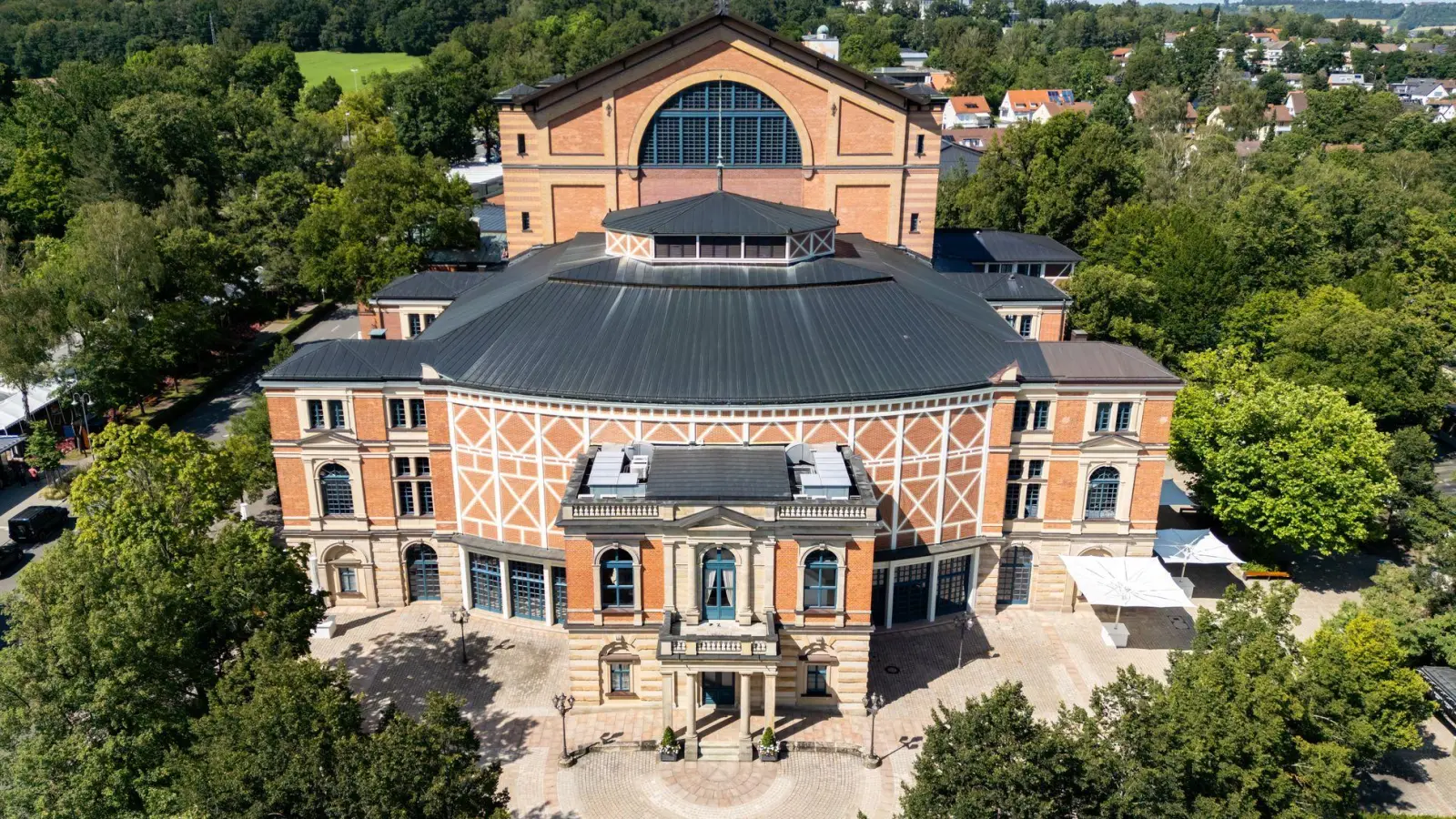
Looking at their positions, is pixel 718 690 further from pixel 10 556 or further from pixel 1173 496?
pixel 10 556

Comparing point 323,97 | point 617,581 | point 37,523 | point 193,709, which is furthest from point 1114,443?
point 323,97

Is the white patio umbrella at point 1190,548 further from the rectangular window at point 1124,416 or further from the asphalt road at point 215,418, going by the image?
the asphalt road at point 215,418

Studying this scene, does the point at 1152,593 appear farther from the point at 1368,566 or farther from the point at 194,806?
the point at 194,806

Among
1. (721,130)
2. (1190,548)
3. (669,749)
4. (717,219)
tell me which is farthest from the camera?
(721,130)

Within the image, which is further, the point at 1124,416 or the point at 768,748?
the point at 1124,416

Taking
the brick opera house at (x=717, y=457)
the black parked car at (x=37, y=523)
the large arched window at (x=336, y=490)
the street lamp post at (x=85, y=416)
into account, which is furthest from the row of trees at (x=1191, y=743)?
the street lamp post at (x=85, y=416)

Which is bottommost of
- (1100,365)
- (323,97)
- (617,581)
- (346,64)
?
(617,581)

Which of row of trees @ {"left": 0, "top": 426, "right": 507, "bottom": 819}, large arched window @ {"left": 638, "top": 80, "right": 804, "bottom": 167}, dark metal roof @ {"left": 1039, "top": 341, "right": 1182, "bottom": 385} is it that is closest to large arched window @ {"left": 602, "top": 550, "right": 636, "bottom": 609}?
row of trees @ {"left": 0, "top": 426, "right": 507, "bottom": 819}

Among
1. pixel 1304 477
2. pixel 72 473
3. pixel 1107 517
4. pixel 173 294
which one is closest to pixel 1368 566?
pixel 1304 477
